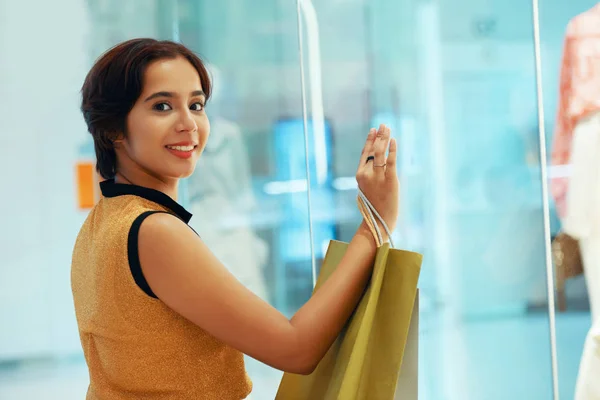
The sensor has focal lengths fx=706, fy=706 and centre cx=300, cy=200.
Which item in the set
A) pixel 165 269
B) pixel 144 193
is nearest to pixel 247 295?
pixel 165 269

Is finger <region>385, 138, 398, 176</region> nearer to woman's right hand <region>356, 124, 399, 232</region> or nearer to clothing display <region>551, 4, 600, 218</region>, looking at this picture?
woman's right hand <region>356, 124, 399, 232</region>

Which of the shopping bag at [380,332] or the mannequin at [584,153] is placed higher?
the mannequin at [584,153]

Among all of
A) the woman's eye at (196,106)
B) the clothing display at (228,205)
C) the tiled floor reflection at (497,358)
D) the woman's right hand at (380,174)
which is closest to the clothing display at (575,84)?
the tiled floor reflection at (497,358)

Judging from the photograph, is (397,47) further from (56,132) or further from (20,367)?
(20,367)

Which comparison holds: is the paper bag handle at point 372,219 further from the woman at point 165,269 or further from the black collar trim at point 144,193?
the black collar trim at point 144,193

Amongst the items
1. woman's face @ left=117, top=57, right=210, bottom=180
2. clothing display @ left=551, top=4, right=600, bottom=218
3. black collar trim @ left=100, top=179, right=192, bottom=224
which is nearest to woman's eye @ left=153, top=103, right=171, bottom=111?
woman's face @ left=117, top=57, right=210, bottom=180

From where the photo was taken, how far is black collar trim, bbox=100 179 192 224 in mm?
1228

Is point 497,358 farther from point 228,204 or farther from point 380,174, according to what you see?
point 228,204

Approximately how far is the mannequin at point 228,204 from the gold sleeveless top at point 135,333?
245 centimetres

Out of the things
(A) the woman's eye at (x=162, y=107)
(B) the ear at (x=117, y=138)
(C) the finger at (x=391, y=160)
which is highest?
(A) the woman's eye at (x=162, y=107)

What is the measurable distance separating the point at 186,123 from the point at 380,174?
0.37 meters

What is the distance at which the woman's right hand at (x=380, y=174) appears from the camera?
1109 millimetres

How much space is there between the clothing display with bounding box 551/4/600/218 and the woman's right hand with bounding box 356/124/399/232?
427 mm

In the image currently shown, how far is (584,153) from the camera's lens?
131 cm
